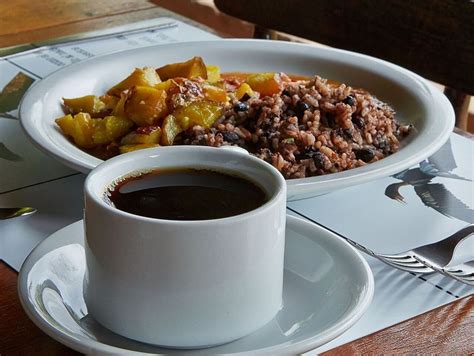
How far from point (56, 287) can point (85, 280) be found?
0.03 m

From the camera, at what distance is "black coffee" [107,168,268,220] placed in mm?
772

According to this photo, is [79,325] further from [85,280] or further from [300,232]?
[300,232]

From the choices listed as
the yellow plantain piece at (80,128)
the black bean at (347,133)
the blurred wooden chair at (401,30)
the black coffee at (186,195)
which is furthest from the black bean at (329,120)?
the blurred wooden chair at (401,30)

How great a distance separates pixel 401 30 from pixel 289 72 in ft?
1.74

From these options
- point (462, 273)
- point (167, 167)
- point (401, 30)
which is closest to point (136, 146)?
point (167, 167)

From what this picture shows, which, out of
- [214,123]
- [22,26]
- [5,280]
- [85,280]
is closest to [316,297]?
[85,280]

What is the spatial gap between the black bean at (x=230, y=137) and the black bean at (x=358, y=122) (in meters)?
0.18

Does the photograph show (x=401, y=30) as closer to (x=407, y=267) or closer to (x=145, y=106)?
(x=145, y=106)

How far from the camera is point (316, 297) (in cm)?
85

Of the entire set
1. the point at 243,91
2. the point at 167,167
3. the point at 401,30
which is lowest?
the point at 401,30

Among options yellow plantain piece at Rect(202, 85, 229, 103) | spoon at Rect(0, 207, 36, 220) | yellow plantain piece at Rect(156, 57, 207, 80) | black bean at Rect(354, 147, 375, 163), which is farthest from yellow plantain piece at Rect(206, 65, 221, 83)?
spoon at Rect(0, 207, 36, 220)

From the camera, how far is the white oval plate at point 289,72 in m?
1.14

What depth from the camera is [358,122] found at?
127cm

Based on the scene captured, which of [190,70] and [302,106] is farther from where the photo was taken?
[190,70]
